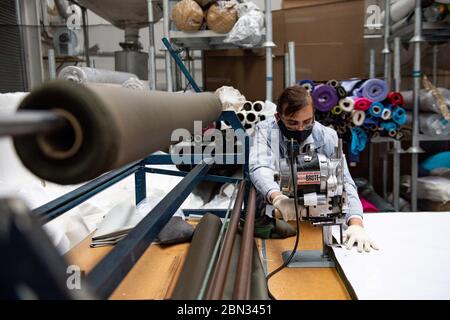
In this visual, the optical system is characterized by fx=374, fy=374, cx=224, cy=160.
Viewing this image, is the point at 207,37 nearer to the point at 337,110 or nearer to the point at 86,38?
the point at 337,110

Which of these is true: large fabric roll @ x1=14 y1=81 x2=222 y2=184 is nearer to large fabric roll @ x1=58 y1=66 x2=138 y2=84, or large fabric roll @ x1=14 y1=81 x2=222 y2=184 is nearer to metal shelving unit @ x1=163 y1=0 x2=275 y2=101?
large fabric roll @ x1=58 y1=66 x2=138 y2=84

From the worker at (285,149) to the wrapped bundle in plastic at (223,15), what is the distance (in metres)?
1.03

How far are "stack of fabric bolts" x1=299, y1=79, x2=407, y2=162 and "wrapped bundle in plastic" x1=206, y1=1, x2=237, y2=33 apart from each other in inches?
23.5

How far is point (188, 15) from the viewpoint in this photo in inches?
91.4

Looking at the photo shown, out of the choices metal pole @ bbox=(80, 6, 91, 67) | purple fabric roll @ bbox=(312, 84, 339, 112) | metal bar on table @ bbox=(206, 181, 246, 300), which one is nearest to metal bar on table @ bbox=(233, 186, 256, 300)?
metal bar on table @ bbox=(206, 181, 246, 300)

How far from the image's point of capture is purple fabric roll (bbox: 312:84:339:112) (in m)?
2.13

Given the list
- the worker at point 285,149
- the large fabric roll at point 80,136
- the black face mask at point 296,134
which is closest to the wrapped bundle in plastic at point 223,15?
the worker at point 285,149

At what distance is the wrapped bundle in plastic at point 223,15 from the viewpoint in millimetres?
2289

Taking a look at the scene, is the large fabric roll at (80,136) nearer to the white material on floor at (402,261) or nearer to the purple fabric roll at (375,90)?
the white material on floor at (402,261)

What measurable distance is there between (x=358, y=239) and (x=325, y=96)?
44.2 inches

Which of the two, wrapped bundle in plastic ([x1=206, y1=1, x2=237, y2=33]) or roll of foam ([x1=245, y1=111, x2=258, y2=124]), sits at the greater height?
wrapped bundle in plastic ([x1=206, y1=1, x2=237, y2=33])

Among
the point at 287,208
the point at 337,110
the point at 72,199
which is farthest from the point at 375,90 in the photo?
the point at 72,199
